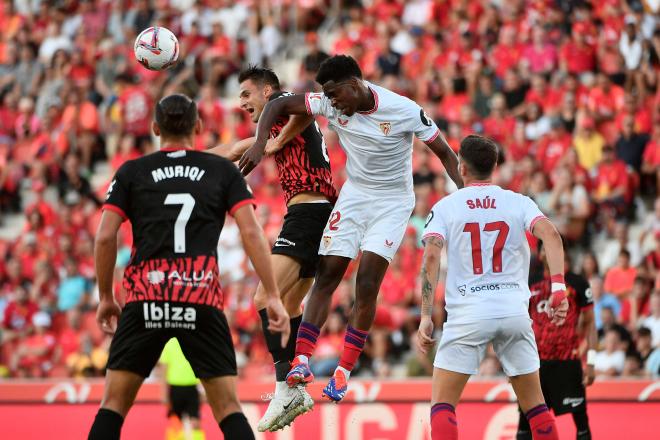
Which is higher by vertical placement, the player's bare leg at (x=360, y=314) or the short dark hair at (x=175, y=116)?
the short dark hair at (x=175, y=116)

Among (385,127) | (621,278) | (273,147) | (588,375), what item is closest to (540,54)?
(621,278)

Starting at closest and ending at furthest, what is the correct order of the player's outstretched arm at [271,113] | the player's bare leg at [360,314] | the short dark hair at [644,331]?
the player's outstretched arm at [271,113] → the player's bare leg at [360,314] → the short dark hair at [644,331]

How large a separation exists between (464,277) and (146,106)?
13758 millimetres

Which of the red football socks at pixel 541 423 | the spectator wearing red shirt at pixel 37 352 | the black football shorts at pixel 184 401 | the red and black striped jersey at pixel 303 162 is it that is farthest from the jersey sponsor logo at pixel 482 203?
the spectator wearing red shirt at pixel 37 352

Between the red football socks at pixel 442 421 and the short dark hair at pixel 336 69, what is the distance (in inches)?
104

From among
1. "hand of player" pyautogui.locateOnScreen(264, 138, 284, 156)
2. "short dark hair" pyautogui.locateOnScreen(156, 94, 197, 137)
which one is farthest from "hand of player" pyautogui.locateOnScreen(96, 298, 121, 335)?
"hand of player" pyautogui.locateOnScreen(264, 138, 284, 156)

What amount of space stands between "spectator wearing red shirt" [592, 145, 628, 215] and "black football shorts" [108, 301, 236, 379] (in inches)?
395

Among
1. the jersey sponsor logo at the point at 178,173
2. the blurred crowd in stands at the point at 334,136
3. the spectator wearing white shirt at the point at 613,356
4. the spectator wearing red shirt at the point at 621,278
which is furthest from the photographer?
the blurred crowd in stands at the point at 334,136

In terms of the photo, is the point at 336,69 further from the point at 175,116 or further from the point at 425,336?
the point at 425,336

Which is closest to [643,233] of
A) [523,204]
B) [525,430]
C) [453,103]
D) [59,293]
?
[453,103]

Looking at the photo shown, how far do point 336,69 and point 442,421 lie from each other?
283 cm

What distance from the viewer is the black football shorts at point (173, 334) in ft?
23.7

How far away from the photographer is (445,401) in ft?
27.6

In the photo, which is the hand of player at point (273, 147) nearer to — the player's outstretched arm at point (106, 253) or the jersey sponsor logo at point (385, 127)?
the jersey sponsor logo at point (385, 127)
